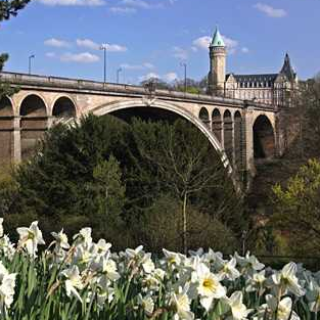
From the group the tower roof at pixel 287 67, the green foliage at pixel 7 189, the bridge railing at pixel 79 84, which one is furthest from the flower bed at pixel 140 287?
the tower roof at pixel 287 67

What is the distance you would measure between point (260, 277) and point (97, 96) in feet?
118

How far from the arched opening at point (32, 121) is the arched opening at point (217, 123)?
24961 millimetres

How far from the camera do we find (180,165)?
22.9 metres

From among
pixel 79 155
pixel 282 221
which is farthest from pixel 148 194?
pixel 282 221

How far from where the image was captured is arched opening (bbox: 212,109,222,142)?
56.6 meters

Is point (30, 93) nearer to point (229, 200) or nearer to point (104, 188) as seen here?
point (104, 188)

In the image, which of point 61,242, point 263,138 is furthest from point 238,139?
point 61,242

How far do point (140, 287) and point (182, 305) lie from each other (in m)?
0.85

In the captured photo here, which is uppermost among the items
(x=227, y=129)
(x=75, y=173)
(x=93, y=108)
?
(x=93, y=108)

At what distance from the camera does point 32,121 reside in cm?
3441

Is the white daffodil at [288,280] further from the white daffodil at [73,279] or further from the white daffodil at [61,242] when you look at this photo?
the white daffodil at [61,242]

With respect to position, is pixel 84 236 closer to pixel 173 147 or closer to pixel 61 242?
pixel 61 242

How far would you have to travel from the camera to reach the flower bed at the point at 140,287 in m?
2.67

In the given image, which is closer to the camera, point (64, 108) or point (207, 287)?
point (207, 287)
